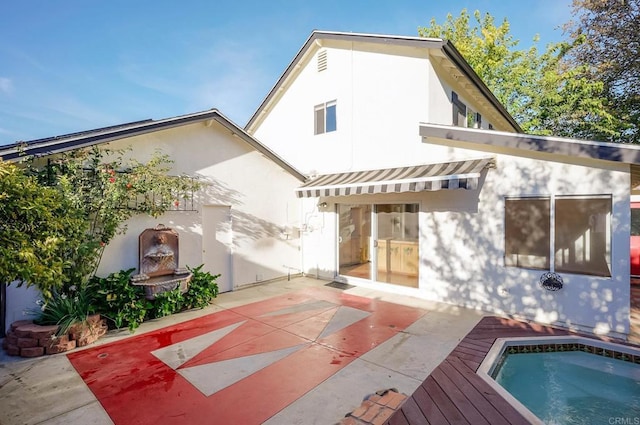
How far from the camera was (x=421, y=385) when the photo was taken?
23.2ft

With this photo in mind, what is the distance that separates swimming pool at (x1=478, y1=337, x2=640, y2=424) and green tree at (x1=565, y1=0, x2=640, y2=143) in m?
29.6

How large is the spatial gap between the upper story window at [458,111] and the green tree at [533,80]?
61.1 ft

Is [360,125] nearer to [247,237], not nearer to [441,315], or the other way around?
[247,237]

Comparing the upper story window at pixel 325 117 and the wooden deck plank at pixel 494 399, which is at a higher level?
the upper story window at pixel 325 117

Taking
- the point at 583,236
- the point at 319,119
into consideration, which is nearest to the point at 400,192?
the point at 583,236

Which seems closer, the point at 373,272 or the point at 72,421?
the point at 72,421

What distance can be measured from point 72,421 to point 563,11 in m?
43.0

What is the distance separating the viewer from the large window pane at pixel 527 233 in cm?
1120

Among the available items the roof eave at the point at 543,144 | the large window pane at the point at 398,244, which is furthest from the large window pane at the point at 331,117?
the roof eave at the point at 543,144

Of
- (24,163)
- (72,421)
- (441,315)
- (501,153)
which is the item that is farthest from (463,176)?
(24,163)

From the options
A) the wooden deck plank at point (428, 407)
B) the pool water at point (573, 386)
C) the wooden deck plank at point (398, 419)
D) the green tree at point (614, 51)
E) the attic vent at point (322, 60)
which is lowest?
the pool water at point (573, 386)

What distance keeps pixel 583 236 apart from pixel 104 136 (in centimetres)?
1788

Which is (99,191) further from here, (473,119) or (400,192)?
(473,119)

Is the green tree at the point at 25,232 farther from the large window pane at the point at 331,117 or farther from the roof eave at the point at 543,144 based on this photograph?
the large window pane at the point at 331,117
